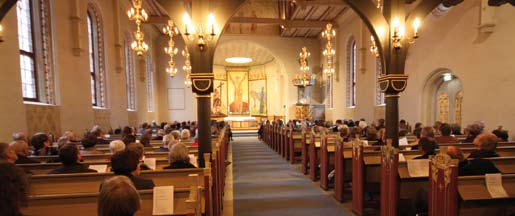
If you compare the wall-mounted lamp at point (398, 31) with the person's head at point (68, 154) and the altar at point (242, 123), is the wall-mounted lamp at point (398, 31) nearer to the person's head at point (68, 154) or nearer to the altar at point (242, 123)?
the person's head at point (68, 154)

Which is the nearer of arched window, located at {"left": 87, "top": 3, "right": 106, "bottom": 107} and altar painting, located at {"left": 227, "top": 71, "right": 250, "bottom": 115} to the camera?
arched window, located at {"left": 87, "top": 3, "right": 106, "bottom": 107}

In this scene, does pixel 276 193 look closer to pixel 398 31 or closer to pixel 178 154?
pixel 178 154

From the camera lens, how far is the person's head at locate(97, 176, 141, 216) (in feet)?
4.39

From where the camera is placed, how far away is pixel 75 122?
762 centimetres

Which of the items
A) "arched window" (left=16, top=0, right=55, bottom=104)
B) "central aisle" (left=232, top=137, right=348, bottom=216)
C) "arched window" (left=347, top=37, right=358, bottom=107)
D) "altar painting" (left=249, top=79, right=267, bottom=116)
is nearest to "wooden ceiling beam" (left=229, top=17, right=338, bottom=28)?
"arched window" (left=347, top=37, right=358, bottom=107)

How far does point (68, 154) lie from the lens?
294 cm

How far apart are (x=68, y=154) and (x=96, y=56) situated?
7.68m

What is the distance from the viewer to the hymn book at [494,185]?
96.3 inches

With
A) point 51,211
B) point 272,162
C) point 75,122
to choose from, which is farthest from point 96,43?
point 51,211

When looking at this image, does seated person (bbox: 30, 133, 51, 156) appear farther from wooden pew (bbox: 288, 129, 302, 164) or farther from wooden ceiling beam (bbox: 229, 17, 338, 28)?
wooden ceiling beam (bbox: 229, 17, 338, 28)

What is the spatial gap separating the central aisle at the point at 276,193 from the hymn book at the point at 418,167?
53.1 inches

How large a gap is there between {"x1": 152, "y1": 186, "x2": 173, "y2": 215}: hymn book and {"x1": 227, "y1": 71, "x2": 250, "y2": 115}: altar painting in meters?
20.2

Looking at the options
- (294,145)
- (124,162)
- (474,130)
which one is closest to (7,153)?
(124,162)

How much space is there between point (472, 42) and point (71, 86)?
10.8m
